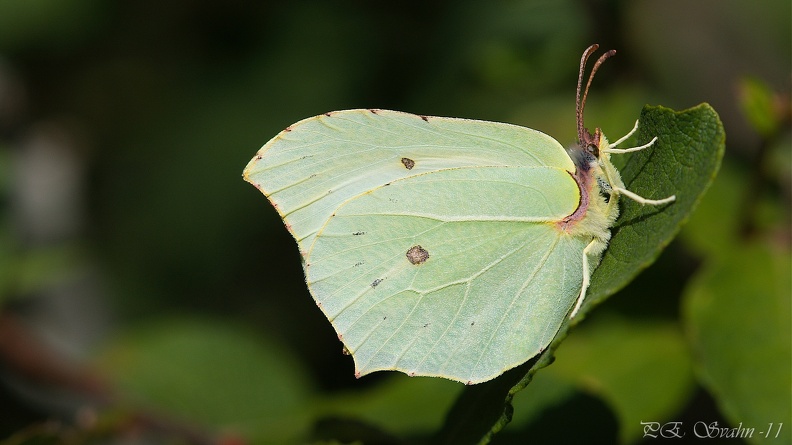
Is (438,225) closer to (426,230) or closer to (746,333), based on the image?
(426,230)

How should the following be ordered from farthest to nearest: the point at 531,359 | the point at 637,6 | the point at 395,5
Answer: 1. the point at 395,5
2. the point at 637,6
3. the point at 531,359

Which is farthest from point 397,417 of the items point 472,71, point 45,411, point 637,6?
point 637,6

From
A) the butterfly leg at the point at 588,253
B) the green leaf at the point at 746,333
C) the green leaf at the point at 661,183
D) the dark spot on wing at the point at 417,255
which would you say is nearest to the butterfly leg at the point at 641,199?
the green leaf at the point at 661,183

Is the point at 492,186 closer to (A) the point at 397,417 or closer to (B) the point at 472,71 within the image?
(A) the point at 397,417

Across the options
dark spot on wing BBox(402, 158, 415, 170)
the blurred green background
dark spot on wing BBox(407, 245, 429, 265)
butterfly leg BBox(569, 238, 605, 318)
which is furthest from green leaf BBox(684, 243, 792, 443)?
dark spot on wing BBox(402, 158, 415, 170)

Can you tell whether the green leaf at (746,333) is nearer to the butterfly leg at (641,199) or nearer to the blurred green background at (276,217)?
the blurred green background at (276,217)

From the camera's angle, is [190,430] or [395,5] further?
[395,5]
